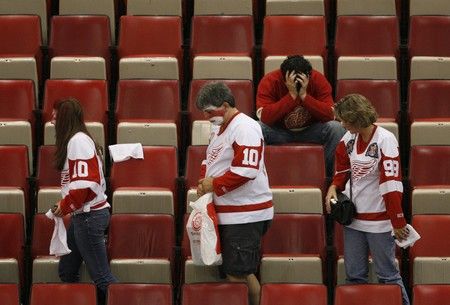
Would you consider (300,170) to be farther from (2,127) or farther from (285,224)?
(2,127)

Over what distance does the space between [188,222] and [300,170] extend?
58cm

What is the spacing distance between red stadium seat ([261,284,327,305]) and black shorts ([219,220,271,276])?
0.35 feet

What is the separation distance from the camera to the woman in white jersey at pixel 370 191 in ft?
9.89

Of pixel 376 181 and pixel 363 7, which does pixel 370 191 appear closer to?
pixel 376 181

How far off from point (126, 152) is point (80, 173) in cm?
52

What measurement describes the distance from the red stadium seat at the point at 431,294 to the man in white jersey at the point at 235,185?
0.40m

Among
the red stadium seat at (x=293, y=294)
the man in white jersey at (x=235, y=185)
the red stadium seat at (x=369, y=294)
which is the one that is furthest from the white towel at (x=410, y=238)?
the man in white jersey at (x=235, y=185)

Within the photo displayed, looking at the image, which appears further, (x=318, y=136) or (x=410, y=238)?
(x=318, y=136)

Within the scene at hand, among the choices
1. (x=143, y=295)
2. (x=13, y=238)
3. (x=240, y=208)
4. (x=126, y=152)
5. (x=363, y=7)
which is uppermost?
(x=363, y=7)

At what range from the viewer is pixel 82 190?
3092 mm

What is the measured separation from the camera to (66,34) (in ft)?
13.8

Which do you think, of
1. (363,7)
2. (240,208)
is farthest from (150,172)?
(363,7)

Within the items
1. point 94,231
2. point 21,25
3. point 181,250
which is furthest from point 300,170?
point 21,25

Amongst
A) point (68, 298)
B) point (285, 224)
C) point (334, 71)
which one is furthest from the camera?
point (334, 71)
